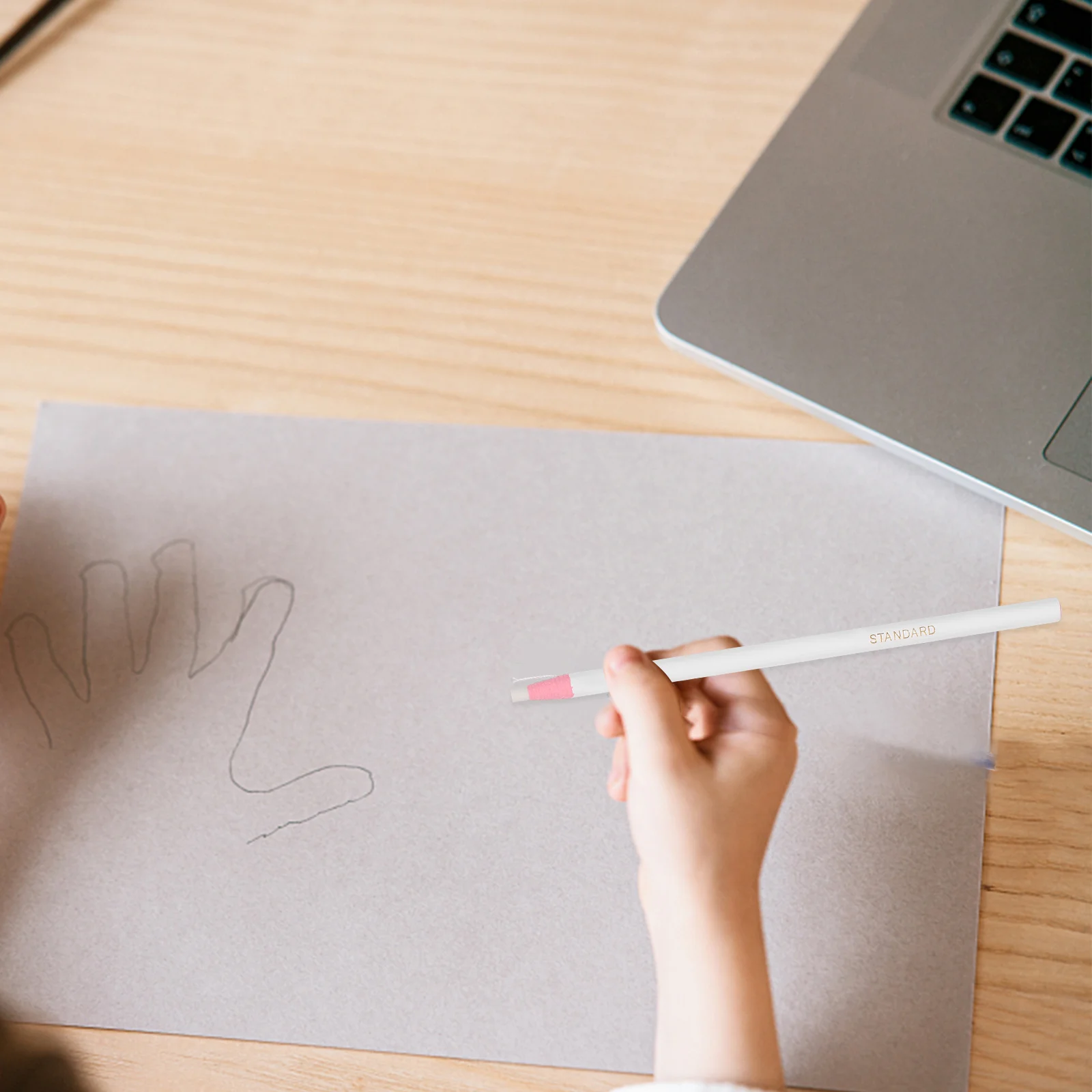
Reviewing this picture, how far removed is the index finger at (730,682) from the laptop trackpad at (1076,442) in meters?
0.14

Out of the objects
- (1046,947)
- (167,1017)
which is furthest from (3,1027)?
(1046,947)

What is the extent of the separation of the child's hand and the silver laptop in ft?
0.48

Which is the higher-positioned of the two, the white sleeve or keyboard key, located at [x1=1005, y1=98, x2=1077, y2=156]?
keyboard key, located at [x1=1005, y1=98, x2=1077, y2=156]

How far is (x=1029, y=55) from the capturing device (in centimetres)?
45

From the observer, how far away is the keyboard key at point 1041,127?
1.47 feet

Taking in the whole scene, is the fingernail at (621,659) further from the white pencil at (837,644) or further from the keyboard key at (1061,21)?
the keyboard key at (1061,21)

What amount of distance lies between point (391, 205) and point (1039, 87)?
283mm

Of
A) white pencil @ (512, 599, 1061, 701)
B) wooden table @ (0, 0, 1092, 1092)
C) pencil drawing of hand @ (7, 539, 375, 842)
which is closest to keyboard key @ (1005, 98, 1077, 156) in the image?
wooden table @ (0, 0, 1092, 1092)

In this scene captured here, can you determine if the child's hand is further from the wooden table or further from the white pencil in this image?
the wooden table

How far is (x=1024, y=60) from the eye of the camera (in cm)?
45

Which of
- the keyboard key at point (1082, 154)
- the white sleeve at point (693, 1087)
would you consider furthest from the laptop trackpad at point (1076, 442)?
the white sleeve at point (693, 1087)

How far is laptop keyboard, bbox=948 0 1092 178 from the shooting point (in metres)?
0.44

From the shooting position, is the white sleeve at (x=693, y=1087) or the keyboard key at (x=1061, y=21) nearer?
the white sleeve at (x=693, y=1087)

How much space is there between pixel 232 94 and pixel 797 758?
0.40 metres
